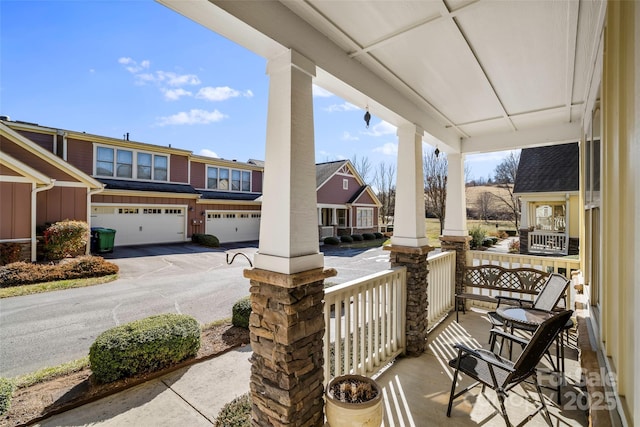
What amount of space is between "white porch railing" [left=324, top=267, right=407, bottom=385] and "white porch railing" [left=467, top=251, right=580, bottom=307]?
2756 millimetres

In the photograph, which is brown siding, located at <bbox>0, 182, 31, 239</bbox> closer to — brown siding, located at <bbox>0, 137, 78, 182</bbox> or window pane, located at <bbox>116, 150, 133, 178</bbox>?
brown siding, located at <bbox>0, 137, 78, 182</bbox>

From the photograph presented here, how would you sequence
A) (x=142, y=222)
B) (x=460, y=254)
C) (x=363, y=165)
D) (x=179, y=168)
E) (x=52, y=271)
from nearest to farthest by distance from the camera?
(x=460, y=254)
(x=52, y=271)
(x=142, y=222)
(x=179, y=168)
(x=363, y=165)

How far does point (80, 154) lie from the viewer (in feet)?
43.1

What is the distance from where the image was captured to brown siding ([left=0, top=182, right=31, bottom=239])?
8945 millimetres

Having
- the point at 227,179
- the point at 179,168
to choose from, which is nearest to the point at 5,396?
the point at 179,168

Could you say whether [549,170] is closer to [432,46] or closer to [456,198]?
[456,198]

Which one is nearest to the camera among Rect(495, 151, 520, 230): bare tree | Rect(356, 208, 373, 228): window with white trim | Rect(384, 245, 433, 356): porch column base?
Rect(384, 245, 433, 356): porch column base

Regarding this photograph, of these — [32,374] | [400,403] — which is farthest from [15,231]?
[400,403]

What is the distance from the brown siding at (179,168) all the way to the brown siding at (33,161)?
5.02 metres

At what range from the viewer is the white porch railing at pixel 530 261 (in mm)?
4891

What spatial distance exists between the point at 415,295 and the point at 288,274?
2431 millimetres

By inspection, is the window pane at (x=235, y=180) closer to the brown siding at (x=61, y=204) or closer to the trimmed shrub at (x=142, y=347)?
the brown siding at (x=61, y=204)

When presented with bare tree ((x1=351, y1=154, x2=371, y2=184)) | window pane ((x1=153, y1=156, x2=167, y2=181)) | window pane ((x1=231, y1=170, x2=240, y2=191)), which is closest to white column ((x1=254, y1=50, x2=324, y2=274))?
window pane ((x1=153, y1=156, x2=167, y2=181))

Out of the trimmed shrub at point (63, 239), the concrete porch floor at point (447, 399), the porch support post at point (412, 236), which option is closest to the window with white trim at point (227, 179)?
the trimmed shrub at point (63, 239)
